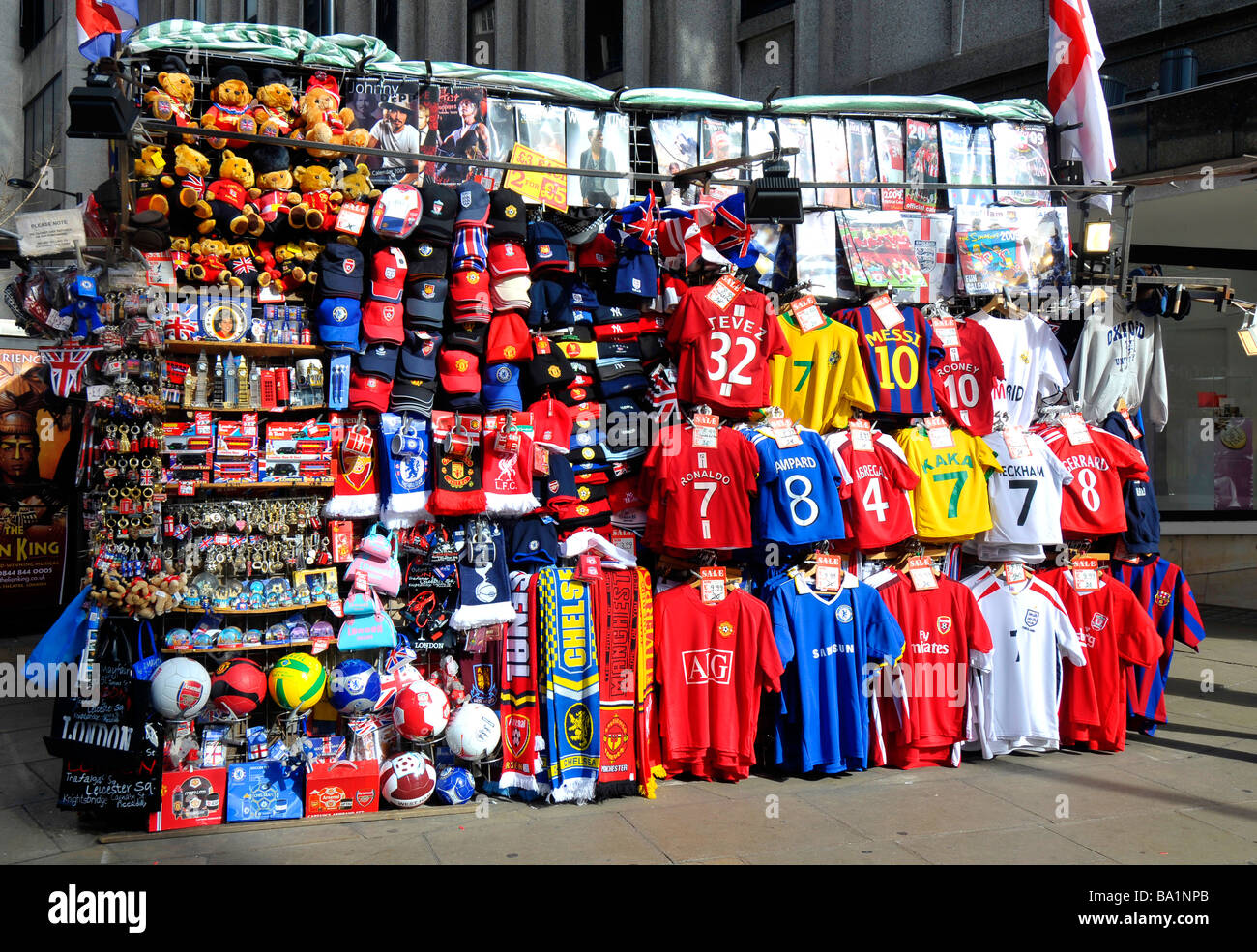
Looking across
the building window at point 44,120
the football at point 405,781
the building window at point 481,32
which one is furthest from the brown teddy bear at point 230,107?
the building window at point 44,120

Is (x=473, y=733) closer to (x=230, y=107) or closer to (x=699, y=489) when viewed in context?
(x=699, y=489)

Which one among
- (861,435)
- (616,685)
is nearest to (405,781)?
(616,685)

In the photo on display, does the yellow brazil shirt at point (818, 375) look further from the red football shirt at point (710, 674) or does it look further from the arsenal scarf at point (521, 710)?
the arsenal scarf at point (521, 710)

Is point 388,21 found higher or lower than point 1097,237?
higher

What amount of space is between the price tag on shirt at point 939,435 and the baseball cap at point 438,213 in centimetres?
324

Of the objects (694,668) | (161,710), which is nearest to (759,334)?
(694,668)

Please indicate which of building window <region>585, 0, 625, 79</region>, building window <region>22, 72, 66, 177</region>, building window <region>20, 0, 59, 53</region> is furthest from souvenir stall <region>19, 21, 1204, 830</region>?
building window <region>20, 0, 59, 53</region>

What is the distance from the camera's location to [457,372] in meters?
5.96

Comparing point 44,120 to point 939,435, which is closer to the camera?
point 939,435

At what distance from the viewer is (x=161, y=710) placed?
17.1 feet

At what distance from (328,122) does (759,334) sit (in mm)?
2798

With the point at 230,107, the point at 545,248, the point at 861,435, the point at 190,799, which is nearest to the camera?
the point at 190,799

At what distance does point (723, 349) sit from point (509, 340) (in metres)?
1.28
